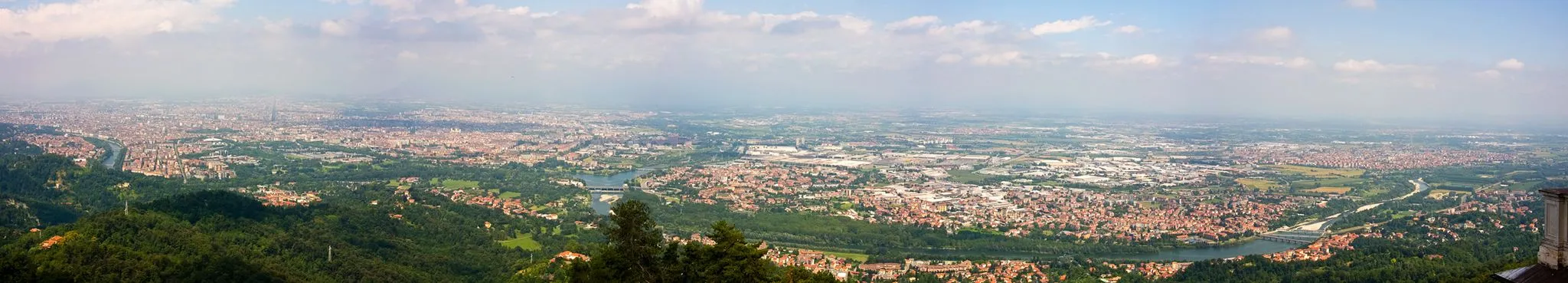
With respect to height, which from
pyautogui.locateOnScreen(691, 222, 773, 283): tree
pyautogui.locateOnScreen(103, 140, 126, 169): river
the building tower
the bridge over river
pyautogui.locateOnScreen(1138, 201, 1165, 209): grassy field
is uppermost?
the building tower

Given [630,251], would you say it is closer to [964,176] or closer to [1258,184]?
[964,176]

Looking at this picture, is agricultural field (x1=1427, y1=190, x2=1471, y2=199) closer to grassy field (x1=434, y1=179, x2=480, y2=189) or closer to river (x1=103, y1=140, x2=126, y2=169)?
grassy field (x1=434, y1=179, x2=480, y2=189)

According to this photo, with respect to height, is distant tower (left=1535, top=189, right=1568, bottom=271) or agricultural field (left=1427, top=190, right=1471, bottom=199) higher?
distant tower (left=1535, top=189, right=1568, bottom=271)

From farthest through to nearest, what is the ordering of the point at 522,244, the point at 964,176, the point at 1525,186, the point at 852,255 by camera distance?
the point at 964,176, the point at 1525,186, the point at 852,255, the point at 522,244

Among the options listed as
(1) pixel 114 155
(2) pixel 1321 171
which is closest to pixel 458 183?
(1) pixel 114 155

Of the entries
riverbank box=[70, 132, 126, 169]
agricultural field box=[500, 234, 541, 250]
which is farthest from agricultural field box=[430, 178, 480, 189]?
agricultural field box=[500, 234, 541, 250]

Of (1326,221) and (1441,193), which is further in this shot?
(1441,193)
